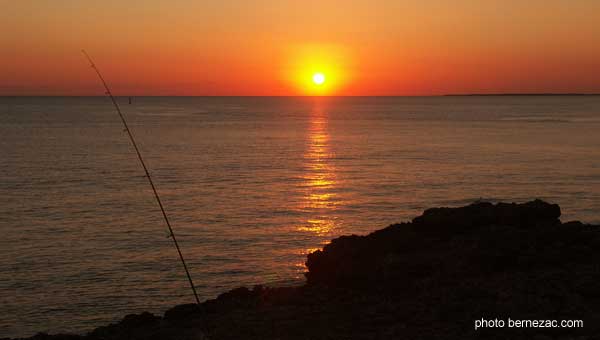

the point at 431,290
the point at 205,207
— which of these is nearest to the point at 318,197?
the point at 205,207

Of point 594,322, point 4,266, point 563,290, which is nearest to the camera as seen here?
point 594,322

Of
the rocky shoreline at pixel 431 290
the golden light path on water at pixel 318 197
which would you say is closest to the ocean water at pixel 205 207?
the golden light path on water at pixel 318 197

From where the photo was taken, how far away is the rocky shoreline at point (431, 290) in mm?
10023

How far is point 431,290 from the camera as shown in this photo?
11688 mm

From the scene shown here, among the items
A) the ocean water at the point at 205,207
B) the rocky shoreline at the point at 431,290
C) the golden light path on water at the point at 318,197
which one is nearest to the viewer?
the rocky shoreline at the point at 431,290

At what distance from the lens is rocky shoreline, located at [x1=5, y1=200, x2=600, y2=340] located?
10.0 m

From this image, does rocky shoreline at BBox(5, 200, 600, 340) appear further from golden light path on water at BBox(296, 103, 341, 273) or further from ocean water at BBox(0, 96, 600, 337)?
golden light path on water at BBox(296, 103, 341, 273)

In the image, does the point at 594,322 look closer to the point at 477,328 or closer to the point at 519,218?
the point at 477,328

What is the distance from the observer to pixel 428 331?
9789 mm

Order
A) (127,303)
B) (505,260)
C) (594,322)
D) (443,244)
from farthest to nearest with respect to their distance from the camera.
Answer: (127,303) → (443,244) → (505,260) → (594,322)

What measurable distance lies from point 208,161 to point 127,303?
32890 millimetres

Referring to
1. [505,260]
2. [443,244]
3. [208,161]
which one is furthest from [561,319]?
[208,161]

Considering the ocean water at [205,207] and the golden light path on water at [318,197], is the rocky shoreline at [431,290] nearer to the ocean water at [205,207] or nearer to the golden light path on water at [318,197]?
the ocean water at [205,207]

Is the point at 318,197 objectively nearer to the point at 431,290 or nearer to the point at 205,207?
the point at 205,207
